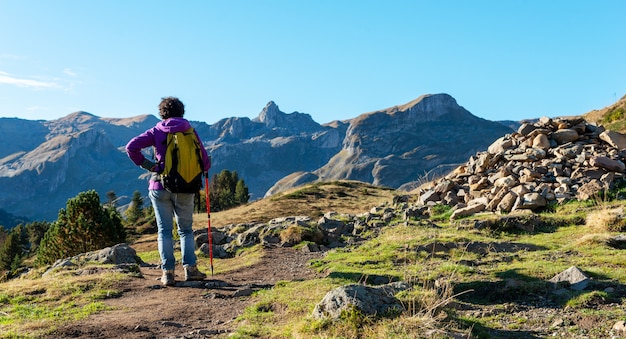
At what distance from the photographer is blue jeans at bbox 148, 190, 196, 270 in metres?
8.61

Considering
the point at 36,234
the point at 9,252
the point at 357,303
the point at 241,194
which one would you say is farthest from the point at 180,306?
the point at 36,234

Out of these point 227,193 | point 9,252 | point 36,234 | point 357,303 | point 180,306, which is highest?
point 357,303

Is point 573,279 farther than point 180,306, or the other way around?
point 180,306

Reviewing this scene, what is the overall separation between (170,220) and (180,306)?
2.07 meters

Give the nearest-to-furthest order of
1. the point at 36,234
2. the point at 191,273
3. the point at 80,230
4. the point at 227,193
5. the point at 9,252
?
the point at 191,273 < the point at 80,230 < the point at 9,252 < the point at 227,193 < the point at 36,234

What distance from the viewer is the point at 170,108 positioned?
29.1 feet

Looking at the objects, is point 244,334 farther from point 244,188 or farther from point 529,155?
point 244,188

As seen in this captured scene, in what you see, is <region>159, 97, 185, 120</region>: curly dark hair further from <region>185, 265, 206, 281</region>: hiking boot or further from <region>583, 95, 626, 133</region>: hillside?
<region>583, 95, 626, 133</region>: hillside

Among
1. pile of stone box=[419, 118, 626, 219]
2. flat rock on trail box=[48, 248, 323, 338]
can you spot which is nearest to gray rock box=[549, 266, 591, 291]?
flat rock on trail box=[48, 248, 323, 338]

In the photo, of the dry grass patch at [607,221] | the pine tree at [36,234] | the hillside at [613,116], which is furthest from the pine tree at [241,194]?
the dry grass patch at [607,221]

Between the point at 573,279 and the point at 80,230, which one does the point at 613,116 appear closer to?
the point at 573,279

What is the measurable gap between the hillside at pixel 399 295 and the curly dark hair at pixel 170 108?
3.17 meters

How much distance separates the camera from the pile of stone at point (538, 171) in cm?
1523

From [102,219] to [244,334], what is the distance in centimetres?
2471
